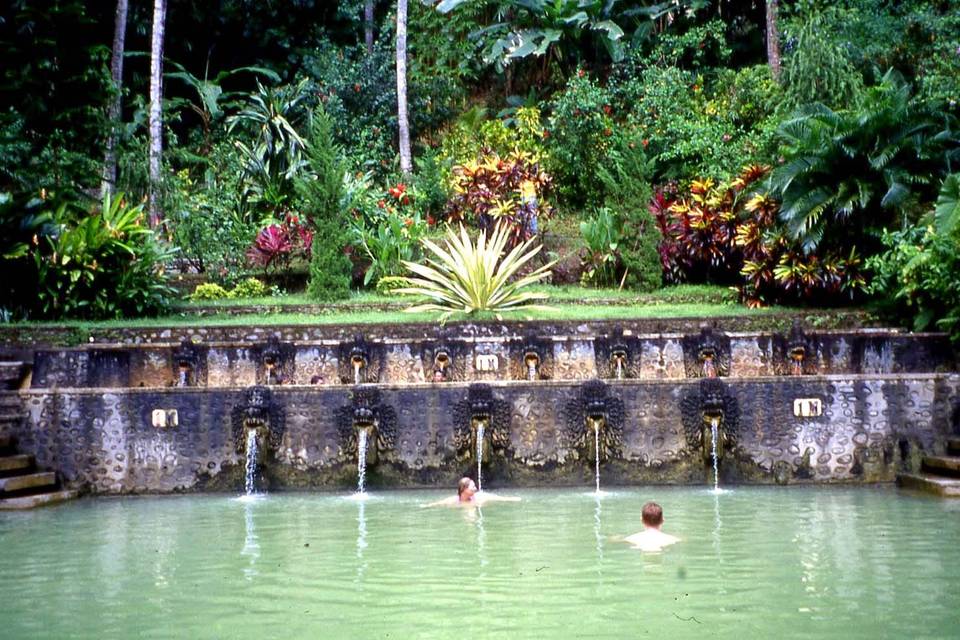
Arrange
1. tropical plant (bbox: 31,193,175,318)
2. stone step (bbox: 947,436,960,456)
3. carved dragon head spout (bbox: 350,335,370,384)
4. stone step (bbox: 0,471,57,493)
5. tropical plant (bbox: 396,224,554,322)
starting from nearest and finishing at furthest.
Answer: stone step (bbox: 0,471,57,493) → stone step (bbox: 947,436,960,456) → carved dragon head spout (bbox: 350,335,370,384) → tropical plant (bbox: 396,224,554,322) → tropical plant (bbox: 31,193,175,318)

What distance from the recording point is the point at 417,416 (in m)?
11.7

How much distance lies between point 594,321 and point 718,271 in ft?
13.8

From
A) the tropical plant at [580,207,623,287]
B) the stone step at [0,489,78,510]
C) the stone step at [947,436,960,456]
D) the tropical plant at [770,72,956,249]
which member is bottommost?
the stone step at [0,489,78,510]

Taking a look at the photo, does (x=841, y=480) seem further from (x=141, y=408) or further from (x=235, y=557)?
(x=141, y=408)

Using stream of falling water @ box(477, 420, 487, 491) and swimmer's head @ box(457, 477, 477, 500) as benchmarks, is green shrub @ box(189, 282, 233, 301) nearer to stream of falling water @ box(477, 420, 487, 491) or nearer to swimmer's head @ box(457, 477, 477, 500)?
stream of falling water @ box(477, 420, 487, 491)

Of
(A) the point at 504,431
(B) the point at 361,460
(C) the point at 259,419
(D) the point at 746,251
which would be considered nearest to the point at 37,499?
(C) the point at 259,419

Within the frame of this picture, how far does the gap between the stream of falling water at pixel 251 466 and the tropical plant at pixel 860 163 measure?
25.4ft

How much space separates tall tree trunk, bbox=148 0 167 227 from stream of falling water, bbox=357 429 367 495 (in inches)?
372

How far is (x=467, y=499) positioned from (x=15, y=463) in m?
4.51

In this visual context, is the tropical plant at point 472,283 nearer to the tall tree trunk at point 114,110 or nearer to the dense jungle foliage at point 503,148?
the dense jungle foliage at point 503,148

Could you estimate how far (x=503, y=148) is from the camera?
77.7 ft

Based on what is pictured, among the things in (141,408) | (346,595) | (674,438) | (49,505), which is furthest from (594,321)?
(346,595)

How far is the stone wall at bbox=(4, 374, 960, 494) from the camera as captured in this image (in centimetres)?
1154

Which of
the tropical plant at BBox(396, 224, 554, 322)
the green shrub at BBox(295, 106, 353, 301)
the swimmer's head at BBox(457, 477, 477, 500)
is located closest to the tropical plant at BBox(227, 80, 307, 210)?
the green shrub at BBox(295, 106, 353, 301)
